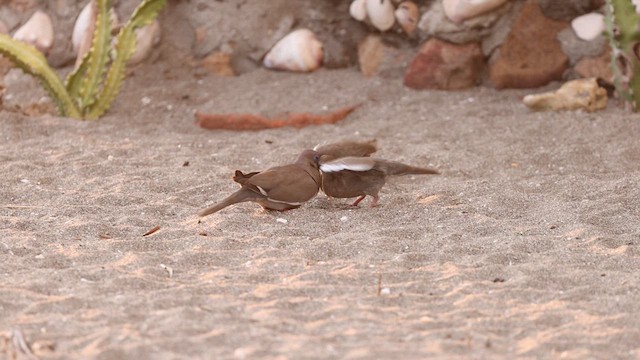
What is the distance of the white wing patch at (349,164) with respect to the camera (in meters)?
4.33

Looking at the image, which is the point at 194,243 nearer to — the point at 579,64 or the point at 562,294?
the point at 562,294

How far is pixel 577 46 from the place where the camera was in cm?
632

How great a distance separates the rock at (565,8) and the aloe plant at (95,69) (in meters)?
2.32

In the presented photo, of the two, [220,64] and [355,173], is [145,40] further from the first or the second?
[355,173]

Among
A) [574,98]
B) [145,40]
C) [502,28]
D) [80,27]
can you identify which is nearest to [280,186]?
[574,98]

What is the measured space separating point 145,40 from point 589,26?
288 cm

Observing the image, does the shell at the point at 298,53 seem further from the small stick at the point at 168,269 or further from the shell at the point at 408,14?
the small stick at the point at 168,269

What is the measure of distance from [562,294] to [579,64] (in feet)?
10.9

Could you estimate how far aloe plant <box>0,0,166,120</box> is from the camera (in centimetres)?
624

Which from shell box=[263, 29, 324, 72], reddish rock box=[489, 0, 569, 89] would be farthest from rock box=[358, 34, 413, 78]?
reddish rock box=[489, 0, 569, 89]

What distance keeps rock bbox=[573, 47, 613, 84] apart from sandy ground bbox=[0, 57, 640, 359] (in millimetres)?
354

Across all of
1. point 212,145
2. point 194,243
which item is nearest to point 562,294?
point 194,243

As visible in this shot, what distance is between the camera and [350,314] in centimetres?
307

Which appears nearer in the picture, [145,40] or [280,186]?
[280,186]
